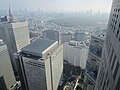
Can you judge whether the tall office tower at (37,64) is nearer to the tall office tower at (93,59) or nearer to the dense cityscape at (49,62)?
the dense cityscape at (49,62)

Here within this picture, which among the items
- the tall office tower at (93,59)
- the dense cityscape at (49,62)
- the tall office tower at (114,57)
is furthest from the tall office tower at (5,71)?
the tall office tower at (114,57)

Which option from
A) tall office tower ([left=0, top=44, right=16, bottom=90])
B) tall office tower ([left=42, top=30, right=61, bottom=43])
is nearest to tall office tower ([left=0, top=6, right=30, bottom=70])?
tall office tower ([left=0, top=44, right=16, bottom=90])

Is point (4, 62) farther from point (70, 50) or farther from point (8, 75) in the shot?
point (70, 50)

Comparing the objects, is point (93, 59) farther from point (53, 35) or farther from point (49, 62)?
point (53, 35)

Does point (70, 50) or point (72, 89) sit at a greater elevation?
point (70, 50)

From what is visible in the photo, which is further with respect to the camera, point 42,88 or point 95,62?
point 95,62

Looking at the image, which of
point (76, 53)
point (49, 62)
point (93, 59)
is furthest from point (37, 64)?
point (76, 53)

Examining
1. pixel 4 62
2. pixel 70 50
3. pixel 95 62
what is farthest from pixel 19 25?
pixel 95 62

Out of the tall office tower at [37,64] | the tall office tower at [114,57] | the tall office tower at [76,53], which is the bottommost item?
the tall office tower at [76,53]
